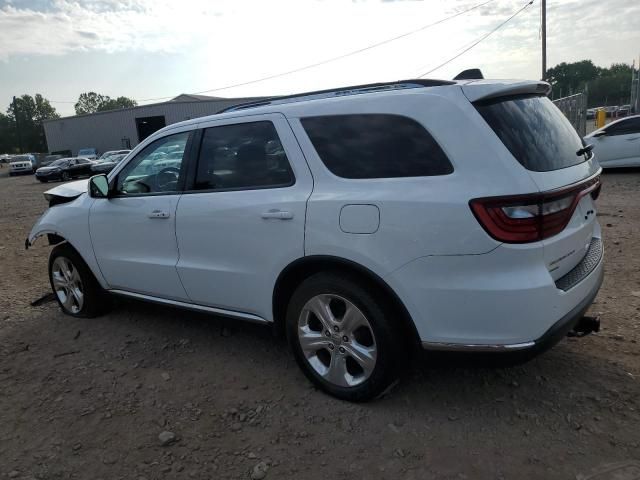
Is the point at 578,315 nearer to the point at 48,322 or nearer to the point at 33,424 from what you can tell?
the point at 33,424

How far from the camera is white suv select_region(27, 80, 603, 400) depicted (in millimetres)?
2494

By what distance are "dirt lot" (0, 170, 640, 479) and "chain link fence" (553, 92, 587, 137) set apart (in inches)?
578

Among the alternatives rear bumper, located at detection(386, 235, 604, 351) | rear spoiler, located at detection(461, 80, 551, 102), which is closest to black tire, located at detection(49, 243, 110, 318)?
rear bumper, located at detection(386, 235, 604, 351)

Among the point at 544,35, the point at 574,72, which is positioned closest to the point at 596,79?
the point at 574,72

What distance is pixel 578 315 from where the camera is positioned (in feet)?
9.07

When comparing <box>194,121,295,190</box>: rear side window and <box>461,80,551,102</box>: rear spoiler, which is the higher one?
<box>461,80,551,102</box>: rear spoiler

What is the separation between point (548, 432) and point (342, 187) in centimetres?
171

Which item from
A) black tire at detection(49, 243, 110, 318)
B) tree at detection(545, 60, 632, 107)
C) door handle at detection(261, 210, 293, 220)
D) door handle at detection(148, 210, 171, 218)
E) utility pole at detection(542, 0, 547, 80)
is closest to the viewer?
door handle at detection(261, 210, 293, 220)

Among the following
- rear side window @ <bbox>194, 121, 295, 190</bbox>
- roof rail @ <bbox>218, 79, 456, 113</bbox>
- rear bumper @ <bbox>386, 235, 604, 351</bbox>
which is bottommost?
rear bumper @ <bbox>386, 235, 604, 351</bbox>

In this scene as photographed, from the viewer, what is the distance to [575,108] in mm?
18141

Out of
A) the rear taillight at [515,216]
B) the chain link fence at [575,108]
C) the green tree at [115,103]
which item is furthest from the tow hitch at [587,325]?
the green tree at [115,103]

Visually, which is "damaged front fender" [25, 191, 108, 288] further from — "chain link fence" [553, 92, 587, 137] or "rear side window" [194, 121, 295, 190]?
"chain link fence" [553, 92, 587, 137]

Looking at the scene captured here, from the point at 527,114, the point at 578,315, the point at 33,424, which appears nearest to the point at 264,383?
the point at 33,424

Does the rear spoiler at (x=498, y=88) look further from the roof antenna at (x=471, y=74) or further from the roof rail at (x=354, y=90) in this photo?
the roof antenna at (x=471, y=74)
